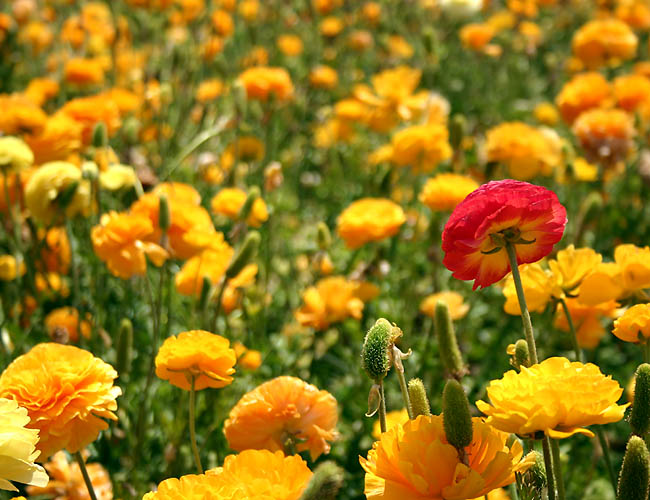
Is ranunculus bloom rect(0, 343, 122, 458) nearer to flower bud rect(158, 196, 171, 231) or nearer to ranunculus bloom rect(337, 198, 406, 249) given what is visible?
flower bud rect(158, 196, 171, 231)

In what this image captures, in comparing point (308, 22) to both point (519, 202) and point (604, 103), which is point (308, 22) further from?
point (519, 202)

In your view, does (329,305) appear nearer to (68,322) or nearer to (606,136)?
(68,322)

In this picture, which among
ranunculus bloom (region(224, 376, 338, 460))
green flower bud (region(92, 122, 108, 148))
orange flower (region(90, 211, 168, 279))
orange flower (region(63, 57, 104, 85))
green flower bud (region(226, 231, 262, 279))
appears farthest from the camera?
orange flower (region(63, 57, 104, 85))

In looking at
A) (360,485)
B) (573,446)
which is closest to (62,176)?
(360,485)

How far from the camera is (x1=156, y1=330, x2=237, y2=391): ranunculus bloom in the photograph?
3.75 ft

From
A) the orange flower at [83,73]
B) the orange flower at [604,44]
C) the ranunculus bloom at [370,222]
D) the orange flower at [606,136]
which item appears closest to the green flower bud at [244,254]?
the ranunculus bloom at [370,222]

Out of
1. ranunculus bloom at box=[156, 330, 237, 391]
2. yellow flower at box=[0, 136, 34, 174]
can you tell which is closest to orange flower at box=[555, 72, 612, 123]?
yellow flower at box=[0, 136, 34, 174]

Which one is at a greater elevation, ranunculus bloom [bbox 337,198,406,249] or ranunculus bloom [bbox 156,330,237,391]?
ranunculus bloom [bbox 156,330,237,391]

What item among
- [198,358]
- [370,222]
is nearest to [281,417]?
[198,358]

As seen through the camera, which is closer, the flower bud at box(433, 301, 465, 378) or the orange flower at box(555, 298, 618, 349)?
the flower bud at box(433, 301, 465, 378)

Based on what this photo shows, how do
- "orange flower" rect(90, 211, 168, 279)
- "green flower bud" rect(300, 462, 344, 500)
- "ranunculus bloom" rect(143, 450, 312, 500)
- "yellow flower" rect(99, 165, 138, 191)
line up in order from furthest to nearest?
"yellow flower" rect(99, 165, 138, 191) → "orange flower" rect(90, 211, 168, 279) → "ranunculus bloom" rect(143, 450, 312, 500) → "green flower bud" rect(300, 462, 344, 500)

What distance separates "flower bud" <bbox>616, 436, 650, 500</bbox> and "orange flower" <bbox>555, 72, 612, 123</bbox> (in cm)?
224

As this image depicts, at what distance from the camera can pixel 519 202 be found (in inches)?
36.9

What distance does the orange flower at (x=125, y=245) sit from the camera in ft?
5.59
